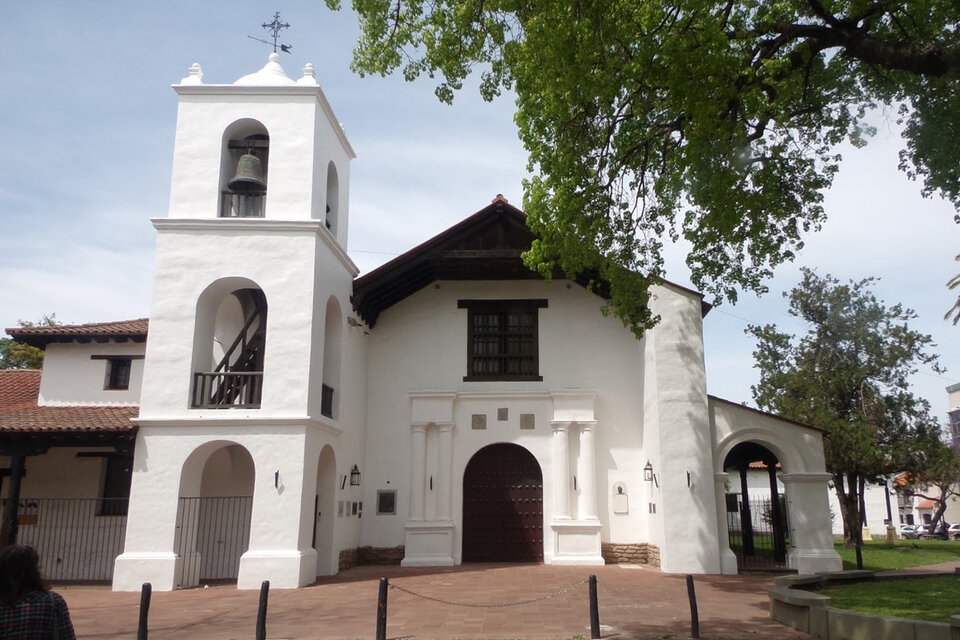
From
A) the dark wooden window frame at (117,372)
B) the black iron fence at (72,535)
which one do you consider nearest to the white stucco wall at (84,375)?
the dark wooden window frame at (117,372)

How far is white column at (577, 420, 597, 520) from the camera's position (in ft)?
56.6

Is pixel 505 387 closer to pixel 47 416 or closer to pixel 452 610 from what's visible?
pixel 452 610

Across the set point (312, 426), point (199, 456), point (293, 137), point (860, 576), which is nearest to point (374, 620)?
point (312, 426)

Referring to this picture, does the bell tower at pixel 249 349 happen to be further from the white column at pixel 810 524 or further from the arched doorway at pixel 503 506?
the white column at pixel 810 524

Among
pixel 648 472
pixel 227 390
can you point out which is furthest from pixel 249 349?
pixel 648 472

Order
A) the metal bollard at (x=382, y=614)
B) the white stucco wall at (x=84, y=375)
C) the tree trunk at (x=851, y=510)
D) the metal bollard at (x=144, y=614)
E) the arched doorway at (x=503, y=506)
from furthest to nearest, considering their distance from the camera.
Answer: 1. the tree trunk at (x=851, y=510)
2. the arched doorway at (x=503, y=506)
3. the white stucco wall at (x=84, y=375)
4. the metal bollard at (x=382, y=614)
5. the metal bollard at (x=144, y=614)

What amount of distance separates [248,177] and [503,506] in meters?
9.52

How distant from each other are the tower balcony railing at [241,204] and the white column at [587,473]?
8.85 m

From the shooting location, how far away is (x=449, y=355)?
1866 centimetres

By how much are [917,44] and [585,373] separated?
10797mm

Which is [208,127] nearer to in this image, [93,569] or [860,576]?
[93,569]

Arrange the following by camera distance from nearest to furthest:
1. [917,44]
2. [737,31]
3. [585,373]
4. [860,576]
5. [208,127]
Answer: [917,44] → [737,31] → [860,576] → [208,127] → [585,373]

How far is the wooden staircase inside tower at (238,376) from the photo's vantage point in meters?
14.9

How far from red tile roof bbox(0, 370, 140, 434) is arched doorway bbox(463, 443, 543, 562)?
781 centimetres
